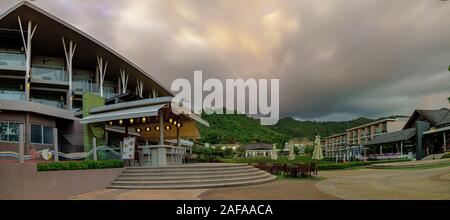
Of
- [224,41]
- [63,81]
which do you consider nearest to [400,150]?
[224,41]

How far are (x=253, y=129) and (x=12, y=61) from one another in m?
79.9

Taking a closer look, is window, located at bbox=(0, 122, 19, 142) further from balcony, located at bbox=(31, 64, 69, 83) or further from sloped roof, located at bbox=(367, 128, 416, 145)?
sloped roof, located at bbox=(367, 128, 416, 145)

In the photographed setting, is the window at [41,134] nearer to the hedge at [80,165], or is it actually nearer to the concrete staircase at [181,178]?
the hedge at [80,165]

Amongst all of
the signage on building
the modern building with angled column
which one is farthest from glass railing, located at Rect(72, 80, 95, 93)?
the signage on building

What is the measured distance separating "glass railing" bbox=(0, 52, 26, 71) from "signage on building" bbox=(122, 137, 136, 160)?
14636mm

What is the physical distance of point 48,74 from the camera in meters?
27.5

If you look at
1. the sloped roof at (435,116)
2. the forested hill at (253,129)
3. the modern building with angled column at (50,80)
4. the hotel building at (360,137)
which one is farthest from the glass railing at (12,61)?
the forested hill at (253,129)

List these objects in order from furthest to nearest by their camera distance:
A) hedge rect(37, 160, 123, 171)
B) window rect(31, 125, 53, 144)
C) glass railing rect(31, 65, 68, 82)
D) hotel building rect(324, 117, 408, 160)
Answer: hotel building rect(324, 117, 408, 160) < glass railing rect(31, 65, 68, 82) < window rect(31, 125, 53, 144) < hedge rect(37, 160, 123, 171)

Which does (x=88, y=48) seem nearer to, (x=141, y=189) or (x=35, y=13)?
(x=35, y=13)

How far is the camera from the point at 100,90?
30.4m

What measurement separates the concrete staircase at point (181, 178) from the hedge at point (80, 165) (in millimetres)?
696

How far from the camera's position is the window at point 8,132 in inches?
760

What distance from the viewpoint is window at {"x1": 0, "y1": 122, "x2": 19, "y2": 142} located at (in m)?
19.3
